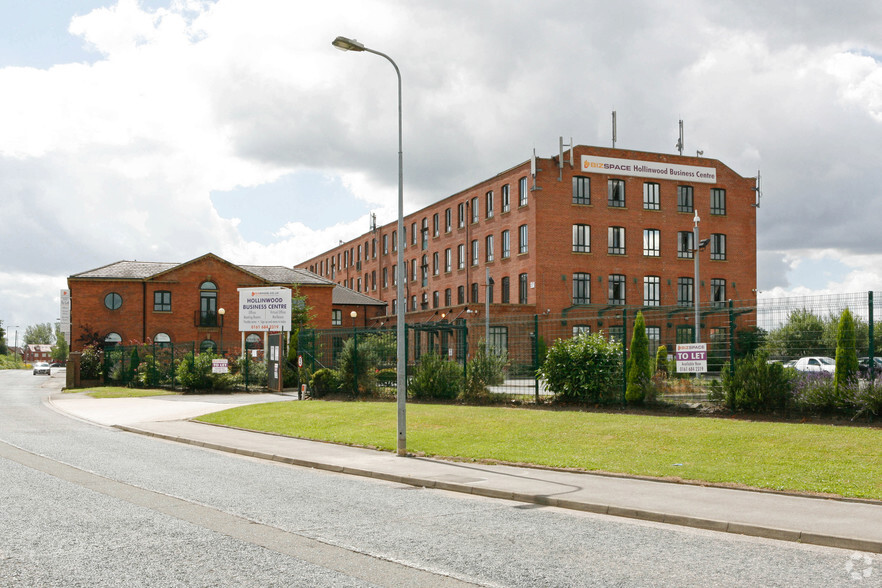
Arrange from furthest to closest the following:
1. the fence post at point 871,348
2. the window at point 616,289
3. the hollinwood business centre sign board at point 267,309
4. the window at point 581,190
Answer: the window at point 616,289 < the window at point 581,190 < the hollinwood business centre sign board at point 267,309 < the fence post at point 871,348

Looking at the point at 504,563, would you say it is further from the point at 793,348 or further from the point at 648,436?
the point at 793,348

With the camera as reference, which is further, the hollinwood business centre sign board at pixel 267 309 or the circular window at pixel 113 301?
the circular window at pixel 113 301

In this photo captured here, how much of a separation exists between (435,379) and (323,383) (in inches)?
197

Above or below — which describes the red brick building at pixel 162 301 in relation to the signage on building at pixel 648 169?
below

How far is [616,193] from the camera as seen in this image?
54.1m

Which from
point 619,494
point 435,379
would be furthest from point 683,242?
point 619,494

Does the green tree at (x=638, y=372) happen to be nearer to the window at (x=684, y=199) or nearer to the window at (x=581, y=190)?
the window at (x=581, y=190)

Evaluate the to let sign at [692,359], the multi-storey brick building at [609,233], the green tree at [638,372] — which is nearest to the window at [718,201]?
the multi-storey brick building at [609,233]

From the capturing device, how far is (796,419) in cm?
1588

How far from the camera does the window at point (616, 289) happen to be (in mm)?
53688

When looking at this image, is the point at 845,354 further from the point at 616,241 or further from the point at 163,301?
the point at 163,301

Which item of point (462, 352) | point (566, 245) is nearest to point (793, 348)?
point (462, 352)

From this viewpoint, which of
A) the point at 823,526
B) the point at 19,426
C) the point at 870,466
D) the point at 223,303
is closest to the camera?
the point at 823,526

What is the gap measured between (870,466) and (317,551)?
27.2 feet
